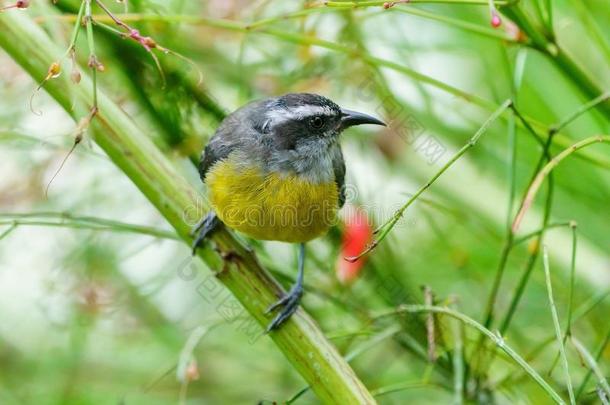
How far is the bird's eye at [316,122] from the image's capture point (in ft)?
9.46

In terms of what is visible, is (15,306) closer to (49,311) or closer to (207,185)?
(49,311)

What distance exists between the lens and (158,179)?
214cm

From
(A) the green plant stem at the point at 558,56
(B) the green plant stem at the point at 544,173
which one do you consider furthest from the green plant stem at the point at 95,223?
(A) the green plant stem at the point at 558,56

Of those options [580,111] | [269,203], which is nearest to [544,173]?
[580,111]

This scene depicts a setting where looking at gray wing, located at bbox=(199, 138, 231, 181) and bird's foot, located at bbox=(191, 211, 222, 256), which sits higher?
gray wing, located at bbox=(199, 138, 231, 181)

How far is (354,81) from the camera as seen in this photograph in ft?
10.4

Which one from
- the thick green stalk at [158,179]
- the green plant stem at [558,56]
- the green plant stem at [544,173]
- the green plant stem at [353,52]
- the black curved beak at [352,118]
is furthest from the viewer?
the black curved beak at [352,118]

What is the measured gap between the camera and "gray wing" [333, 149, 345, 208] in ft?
9.66

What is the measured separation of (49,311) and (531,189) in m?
1.84

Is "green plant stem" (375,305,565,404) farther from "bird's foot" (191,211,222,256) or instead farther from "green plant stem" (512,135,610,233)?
"bird's foot" (191,211,222,256)

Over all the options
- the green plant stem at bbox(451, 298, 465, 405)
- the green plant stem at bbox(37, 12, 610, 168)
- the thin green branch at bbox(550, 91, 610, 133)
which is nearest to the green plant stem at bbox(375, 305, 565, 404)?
the green plant stem at bbox(451, 298, 465, 405)

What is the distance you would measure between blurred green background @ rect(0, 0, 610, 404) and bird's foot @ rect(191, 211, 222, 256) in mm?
201

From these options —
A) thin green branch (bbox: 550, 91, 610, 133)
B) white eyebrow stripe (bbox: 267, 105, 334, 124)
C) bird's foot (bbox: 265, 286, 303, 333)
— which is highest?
white eyebrow stripe (bbox: 267, 105, 334, 124)

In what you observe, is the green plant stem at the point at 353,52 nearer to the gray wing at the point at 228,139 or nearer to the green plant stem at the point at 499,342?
the gray wing at the point at 228,139
